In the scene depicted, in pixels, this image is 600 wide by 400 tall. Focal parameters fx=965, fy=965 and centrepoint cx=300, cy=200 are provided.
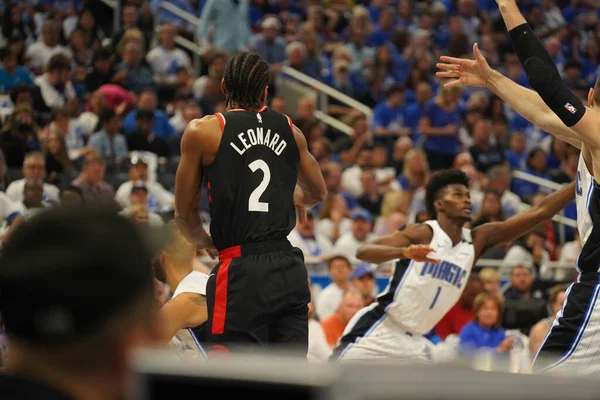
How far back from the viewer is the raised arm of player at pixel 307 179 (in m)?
5.02

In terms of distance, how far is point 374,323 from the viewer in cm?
650

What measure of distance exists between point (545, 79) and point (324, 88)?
421 inches

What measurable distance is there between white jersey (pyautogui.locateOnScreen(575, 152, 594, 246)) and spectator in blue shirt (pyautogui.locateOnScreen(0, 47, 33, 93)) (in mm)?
8993

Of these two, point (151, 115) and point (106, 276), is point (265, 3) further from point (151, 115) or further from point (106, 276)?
point (106, 276)

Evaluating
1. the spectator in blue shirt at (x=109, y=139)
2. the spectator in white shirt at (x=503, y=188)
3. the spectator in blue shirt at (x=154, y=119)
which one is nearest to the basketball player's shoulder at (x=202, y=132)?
the spectator in blue shirt at (x=109, y=139)

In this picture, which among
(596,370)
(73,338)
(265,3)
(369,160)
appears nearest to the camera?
(73,338)

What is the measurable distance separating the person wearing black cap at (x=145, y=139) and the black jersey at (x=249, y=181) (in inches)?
279

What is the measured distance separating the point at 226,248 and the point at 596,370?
74.2 inches

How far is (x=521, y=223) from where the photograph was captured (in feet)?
20.1

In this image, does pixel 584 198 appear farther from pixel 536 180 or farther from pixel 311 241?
pixel 536 180

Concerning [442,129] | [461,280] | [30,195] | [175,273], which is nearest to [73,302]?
[175,273]

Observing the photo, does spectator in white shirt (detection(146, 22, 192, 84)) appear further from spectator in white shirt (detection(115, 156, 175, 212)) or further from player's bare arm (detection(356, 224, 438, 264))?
player's bare arm (detection(356, 224, 438, 264))

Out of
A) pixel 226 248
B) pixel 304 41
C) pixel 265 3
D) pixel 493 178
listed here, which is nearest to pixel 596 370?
pixel 226 248

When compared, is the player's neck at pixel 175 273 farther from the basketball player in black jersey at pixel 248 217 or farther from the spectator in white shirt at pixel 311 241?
the spectator in white shirt at pixel 311 241
